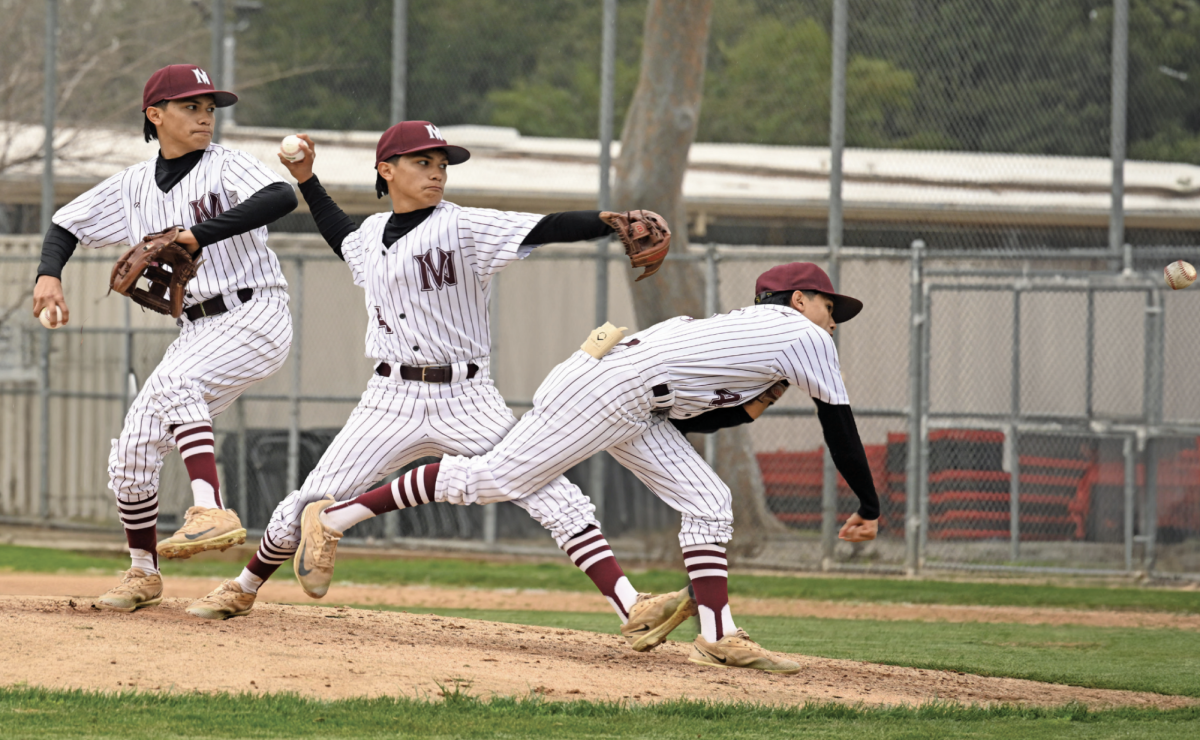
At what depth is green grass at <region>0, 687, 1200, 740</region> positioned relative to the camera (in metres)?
4.10

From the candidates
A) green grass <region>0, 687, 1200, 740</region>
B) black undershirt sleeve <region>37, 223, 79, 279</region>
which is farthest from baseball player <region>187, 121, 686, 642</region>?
black undershirt sleeve <region>37, 223, 79, 279</region>

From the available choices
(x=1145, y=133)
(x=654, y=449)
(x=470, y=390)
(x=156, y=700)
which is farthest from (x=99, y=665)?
(x=1145, y=133)

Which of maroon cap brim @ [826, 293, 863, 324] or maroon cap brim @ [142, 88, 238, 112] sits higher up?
A: maroon cap brim @ [142, 88, 238, 112]

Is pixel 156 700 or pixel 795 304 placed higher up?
pixel 795 304

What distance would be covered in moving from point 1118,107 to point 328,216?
24.8 ft

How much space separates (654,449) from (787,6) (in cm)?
816

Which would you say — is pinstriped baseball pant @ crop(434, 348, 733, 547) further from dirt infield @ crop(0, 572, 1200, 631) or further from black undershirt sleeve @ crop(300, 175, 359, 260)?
dirt infield @ crop(0, 572, 1200, 631)

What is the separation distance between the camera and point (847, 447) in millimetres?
4953

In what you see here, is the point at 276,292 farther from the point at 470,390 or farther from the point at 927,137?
the point at 927,137

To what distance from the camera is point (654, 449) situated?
17.0 ft

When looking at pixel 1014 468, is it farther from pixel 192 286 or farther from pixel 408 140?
pixel 192 286

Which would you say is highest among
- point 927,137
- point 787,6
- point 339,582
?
point 787,6

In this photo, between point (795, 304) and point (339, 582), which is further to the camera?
point (339, 582)

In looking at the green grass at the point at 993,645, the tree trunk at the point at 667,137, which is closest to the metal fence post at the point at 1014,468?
the green grass at the point at 993,645
